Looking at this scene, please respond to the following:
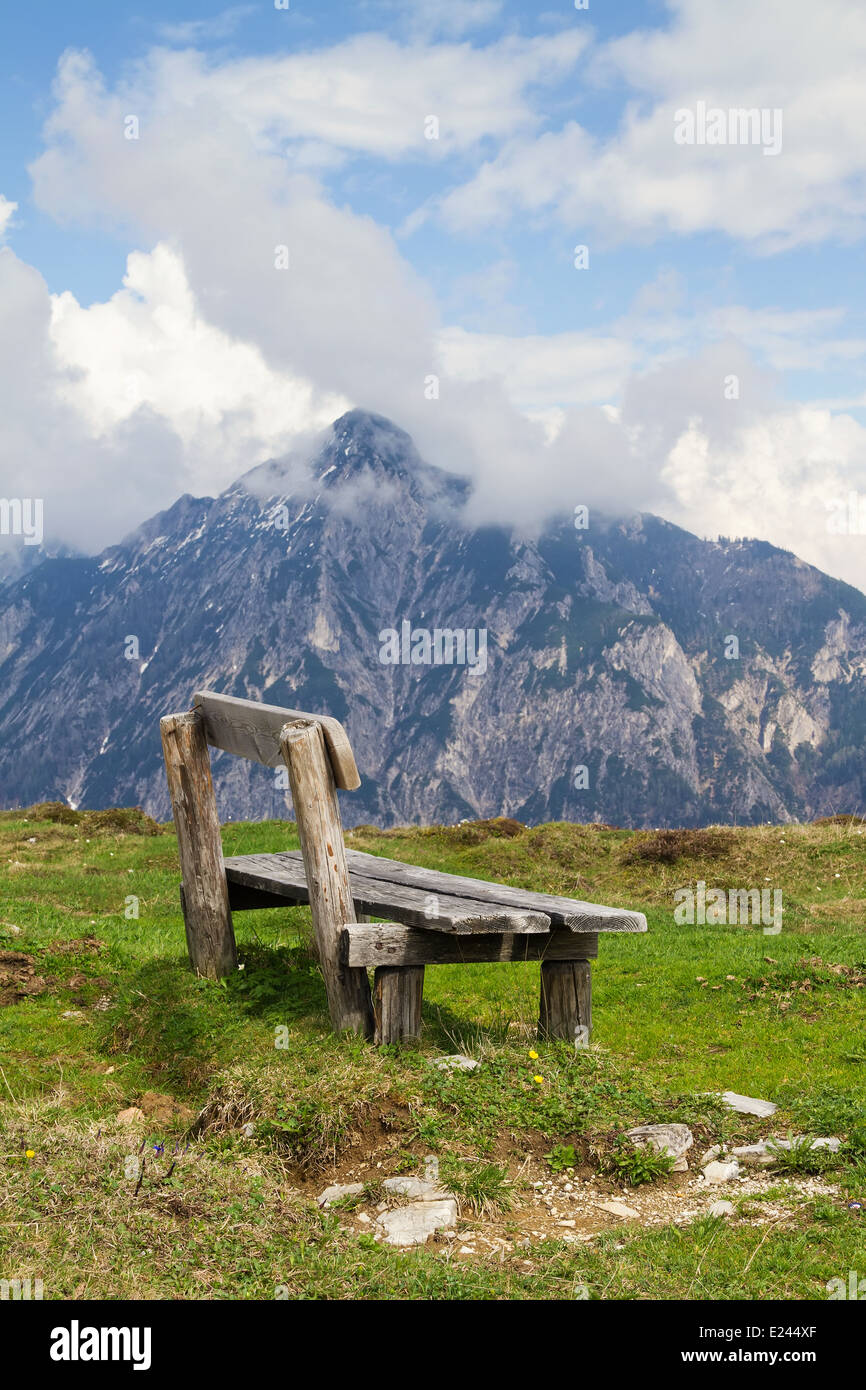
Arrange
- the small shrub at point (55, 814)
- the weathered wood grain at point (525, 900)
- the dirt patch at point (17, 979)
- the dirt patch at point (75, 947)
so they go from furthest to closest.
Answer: the small shrub at point (55, 814) → the dirt patch at point (75, 947) → the dirt patch at point (17, 979) → the weathered wood grain at point (525, 900)

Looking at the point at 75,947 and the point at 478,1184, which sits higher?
the point at 75,947

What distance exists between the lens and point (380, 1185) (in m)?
6.31

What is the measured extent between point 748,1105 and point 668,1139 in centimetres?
128

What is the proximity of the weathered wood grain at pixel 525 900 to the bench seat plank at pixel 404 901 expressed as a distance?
80 mm

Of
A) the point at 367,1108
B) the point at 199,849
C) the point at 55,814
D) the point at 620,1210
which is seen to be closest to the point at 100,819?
the point at 55,814

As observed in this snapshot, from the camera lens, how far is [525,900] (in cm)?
925

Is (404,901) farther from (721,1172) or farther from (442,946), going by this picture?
(721,1172)

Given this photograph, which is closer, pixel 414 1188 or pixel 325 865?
pixel 414 1188

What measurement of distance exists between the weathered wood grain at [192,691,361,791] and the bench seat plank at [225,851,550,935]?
112 centimetres

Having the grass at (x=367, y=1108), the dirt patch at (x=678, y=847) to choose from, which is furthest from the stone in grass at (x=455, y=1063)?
the dirt patch at (x=678, y=847)

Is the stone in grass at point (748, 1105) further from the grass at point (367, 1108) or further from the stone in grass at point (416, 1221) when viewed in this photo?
the stone in grass at point (416, 1221)

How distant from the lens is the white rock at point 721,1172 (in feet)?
21.9
